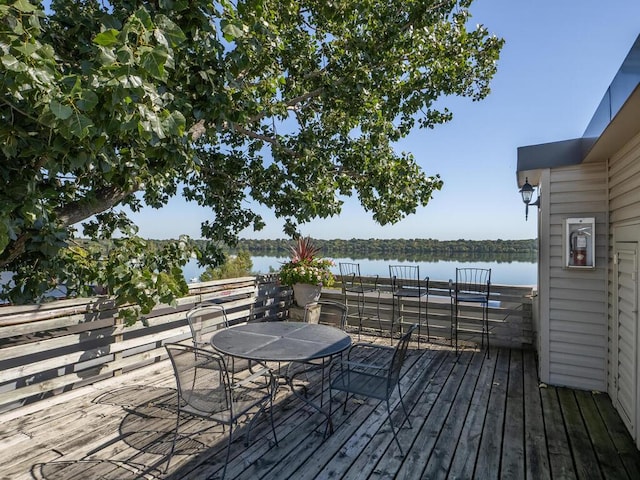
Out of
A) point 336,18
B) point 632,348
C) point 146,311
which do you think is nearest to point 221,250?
point 146,311

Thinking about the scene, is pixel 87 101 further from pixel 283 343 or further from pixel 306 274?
pixel 306 274

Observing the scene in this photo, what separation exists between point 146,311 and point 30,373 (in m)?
1.57

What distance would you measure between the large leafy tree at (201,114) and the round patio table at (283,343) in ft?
2.06

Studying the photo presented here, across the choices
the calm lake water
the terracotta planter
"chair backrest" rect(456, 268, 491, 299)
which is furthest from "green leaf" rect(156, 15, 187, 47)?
"chair backrest" rect(456, 268, 491, 299)

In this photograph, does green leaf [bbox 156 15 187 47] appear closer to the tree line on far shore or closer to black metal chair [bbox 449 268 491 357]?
black metal chair [bbox 449 268 491 357]

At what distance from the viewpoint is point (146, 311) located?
99.4 inches

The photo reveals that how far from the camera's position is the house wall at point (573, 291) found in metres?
3.78

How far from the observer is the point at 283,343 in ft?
9.72

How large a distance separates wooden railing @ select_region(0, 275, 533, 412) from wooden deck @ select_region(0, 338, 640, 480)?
0.19 meters

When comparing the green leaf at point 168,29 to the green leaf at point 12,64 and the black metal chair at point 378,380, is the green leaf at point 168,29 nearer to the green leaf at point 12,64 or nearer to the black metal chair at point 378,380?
the green leaf at point 12,64

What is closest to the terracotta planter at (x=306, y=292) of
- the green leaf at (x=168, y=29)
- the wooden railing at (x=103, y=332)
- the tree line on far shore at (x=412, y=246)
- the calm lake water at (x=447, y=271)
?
the calm lake water at (x=447, y=271)

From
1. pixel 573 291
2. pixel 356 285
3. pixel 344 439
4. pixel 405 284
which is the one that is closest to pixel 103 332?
pixel 344 439

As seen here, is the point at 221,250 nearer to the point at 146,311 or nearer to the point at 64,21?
the point at 146,311

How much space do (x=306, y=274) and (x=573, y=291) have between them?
141 inches
